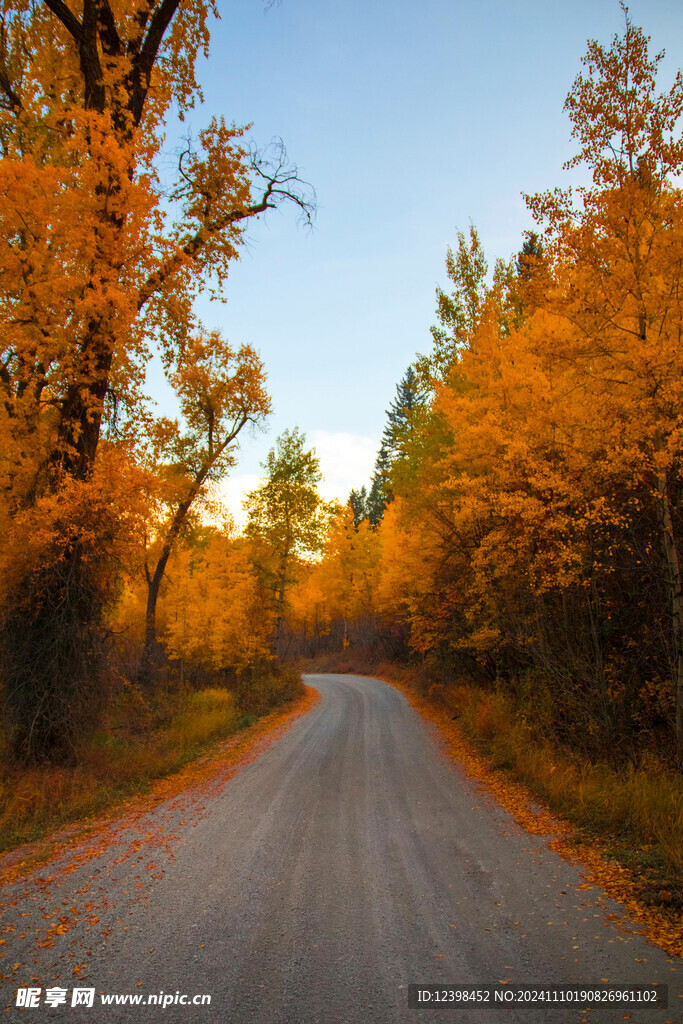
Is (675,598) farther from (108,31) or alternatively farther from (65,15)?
(108,31)

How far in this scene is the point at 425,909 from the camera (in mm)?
4234

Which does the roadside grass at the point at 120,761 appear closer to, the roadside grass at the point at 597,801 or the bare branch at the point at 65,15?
the roadside grass at the point at 597,801

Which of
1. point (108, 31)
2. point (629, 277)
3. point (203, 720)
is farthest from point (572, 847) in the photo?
point (108, 31)

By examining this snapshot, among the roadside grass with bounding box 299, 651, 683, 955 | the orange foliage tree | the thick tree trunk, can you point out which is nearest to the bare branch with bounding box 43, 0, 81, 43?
the orange foliage tree

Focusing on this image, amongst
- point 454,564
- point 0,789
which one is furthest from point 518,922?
point 454,564

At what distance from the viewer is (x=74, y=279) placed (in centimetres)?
715

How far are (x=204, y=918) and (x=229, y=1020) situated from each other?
1259 millimetres

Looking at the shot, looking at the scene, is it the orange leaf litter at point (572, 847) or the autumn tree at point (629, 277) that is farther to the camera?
the autumn tree at point (629, 277)

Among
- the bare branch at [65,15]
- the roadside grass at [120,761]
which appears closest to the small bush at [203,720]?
the roadside grass at [120,761]

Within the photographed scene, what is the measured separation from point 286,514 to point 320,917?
19.0m

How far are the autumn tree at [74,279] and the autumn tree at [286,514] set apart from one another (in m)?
13.5

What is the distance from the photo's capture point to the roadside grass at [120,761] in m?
6.56

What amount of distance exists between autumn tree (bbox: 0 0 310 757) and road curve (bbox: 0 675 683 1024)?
328 centimetres

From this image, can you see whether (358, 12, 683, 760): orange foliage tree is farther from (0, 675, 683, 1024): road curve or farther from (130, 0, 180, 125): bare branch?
(130, 0, 180, 125): bare branch
